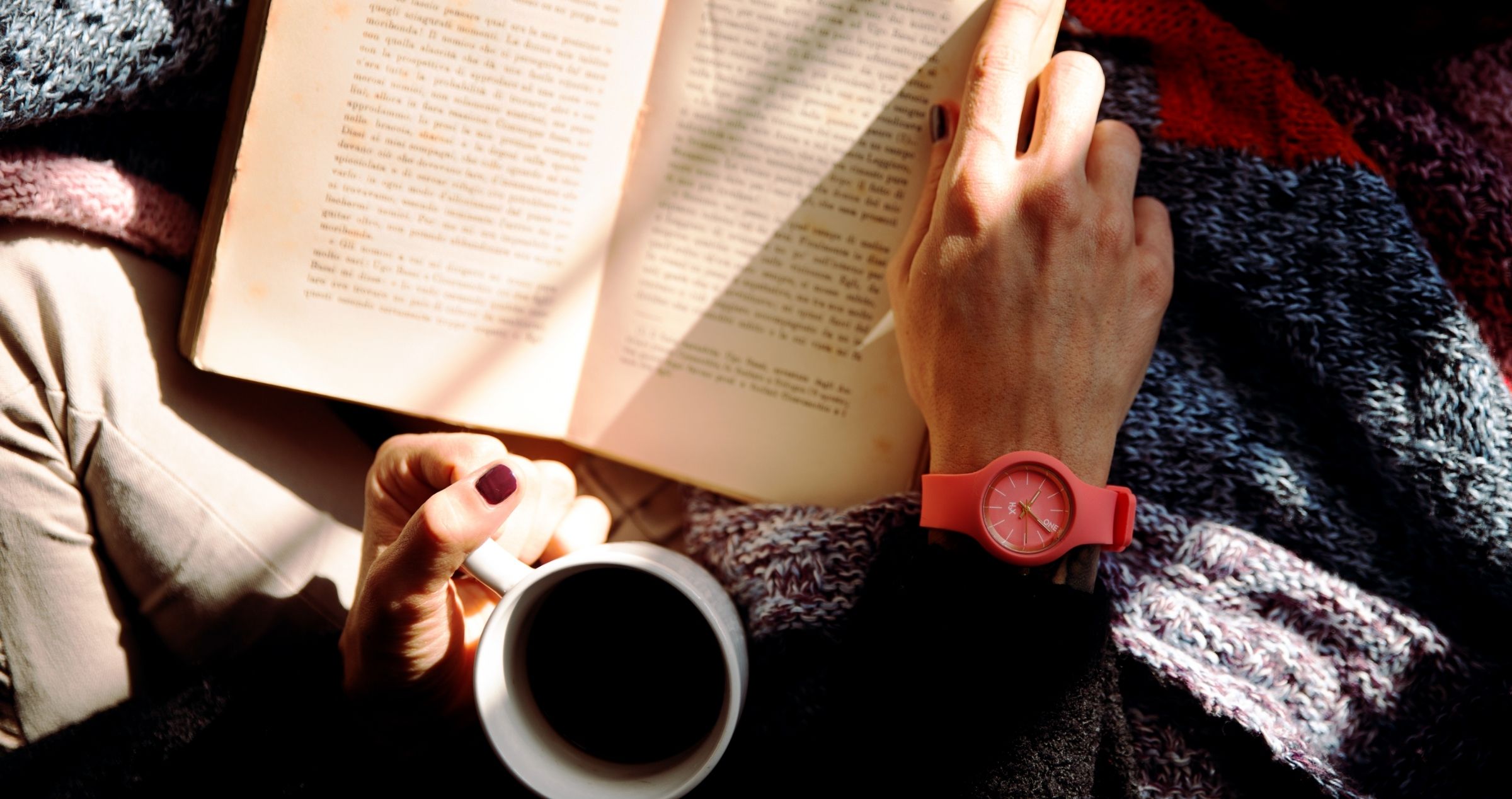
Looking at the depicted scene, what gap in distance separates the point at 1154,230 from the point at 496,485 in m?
0.57

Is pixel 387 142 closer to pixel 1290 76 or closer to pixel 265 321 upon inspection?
pixel 265 321

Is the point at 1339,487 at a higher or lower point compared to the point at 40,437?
lower

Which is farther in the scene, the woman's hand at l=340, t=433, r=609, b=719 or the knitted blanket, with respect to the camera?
the knitted blanket

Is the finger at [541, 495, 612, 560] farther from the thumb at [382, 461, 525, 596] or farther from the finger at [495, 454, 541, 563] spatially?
the thumb at [382, 461, 525, 596]

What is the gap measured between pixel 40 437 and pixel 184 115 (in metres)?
0.33

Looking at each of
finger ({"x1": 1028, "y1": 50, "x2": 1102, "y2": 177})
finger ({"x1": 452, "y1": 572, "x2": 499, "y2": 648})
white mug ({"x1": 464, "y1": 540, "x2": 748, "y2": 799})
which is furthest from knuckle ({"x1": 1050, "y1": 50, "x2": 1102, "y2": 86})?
finger ({"x1": 452, "y1": 572, "x2": 499, "y2": 648})

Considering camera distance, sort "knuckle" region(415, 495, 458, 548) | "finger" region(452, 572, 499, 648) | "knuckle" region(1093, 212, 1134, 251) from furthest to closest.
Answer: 1. "finger" region(452, 572, 499, 648)
2. "knuckle" region(1093, 212, 1134, 251)
3. "knuckle" region(415, 495, 458, 548)

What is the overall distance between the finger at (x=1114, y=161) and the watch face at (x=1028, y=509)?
24 centimetres

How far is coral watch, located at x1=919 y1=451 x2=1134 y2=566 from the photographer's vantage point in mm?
682

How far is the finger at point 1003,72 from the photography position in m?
0.71

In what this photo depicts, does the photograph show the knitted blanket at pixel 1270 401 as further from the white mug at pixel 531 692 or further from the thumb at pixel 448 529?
the thumb at pixel 448 529

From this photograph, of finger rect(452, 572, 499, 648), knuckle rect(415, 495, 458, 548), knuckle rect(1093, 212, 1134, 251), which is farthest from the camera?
finger rect(452, 572, 499, 648)

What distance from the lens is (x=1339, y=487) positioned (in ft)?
2.67

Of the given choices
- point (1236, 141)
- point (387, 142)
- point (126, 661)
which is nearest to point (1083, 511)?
point (1236, 141)
